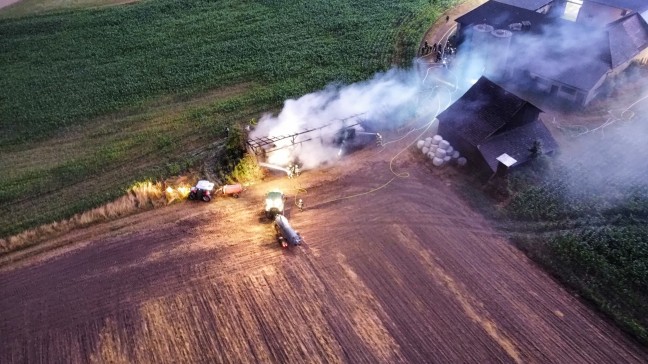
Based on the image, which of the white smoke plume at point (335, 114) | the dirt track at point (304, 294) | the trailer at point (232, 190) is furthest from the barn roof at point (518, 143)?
the trailer at point (232, 190)

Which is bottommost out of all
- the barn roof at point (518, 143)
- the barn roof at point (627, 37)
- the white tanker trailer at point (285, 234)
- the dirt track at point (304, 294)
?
the dirt track at point (304, 294)

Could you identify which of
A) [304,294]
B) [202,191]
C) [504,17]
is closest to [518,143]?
[304,294]

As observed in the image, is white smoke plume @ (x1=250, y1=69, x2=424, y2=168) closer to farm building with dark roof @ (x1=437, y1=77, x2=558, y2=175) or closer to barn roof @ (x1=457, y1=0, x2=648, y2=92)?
farm building with dark roof @ (x1=437, y1=77, x2=558, y2=175)

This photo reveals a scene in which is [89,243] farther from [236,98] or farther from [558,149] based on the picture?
[558,149]

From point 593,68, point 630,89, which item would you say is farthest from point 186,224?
point 630,89

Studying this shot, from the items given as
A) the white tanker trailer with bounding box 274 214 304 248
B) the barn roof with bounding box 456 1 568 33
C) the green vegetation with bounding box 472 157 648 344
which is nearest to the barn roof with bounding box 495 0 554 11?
the barn roof with bounding box 456 1 568 33

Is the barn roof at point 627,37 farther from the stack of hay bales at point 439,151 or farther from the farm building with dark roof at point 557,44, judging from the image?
the stack of hay bales at point 439,151

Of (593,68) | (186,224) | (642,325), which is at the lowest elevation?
(642,325)
